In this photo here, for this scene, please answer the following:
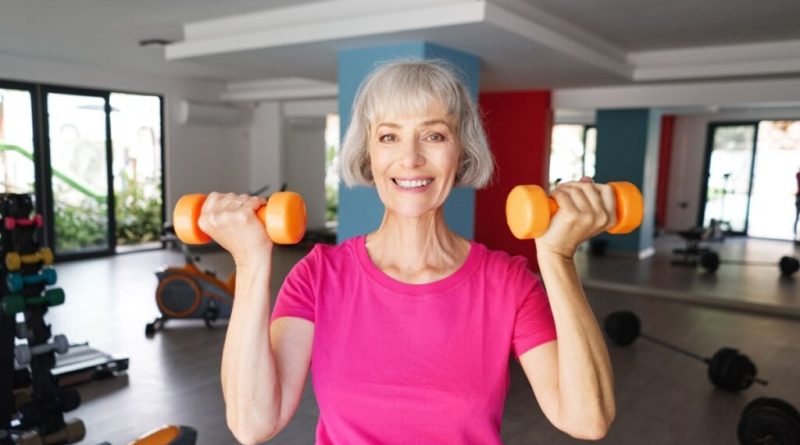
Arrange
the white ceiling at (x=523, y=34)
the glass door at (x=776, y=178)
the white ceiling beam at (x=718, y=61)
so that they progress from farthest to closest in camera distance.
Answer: the glass door at (x=776, y=178)
the white ceiling beam at (x=718, y=61)
the white ceiling at (x=523, y=34)

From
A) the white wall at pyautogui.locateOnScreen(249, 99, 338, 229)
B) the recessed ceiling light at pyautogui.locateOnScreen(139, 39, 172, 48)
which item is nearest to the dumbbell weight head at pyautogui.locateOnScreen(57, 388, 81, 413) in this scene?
the recessed ceiling light at pyautogui.locateOnScreen(139, 39, 172, 48)

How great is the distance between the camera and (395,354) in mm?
786

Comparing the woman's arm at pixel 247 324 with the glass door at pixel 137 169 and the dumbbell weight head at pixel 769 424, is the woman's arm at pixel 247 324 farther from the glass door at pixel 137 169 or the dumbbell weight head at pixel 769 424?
the glass door at pixel 137 169

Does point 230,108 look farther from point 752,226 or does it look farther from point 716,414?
point 752,226

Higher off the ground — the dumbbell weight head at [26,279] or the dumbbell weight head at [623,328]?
the dumbbell weight head at [26,279]

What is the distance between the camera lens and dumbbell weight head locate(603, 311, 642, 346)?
11.7 feet

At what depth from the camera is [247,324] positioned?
74cm

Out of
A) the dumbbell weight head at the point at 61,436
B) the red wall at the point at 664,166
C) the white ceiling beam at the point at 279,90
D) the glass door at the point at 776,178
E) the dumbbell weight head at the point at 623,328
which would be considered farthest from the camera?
the red wall at the point at 664,166

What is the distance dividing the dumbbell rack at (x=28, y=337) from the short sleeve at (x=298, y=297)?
68.9 inches

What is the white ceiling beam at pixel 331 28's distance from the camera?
8.78ft

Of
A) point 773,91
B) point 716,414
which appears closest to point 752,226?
point 773,91

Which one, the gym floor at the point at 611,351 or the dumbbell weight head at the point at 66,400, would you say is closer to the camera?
the dumbbell weight head at the point at 66,400

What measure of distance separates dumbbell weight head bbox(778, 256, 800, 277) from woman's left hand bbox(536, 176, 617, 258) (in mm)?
6149

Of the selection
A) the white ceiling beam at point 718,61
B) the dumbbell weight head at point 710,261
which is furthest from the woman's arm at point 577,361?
the dumbbell weight head at point 710,261
